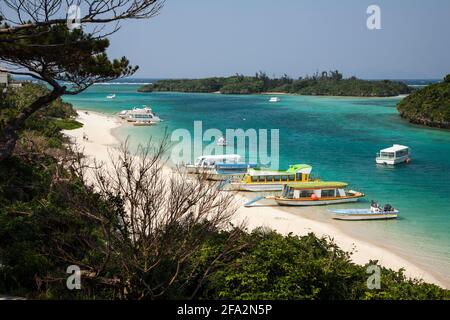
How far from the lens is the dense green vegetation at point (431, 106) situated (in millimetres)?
58906

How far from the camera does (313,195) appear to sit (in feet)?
78.8

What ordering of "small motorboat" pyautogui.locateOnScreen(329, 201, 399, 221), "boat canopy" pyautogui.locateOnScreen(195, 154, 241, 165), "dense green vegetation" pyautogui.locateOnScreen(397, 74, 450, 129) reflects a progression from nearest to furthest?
"small motorboat" pyautogui.locateOnScreen(329, 201, 399, 221), "boat canopy" pyautogui.locateOnScreen(195, 154, 241, 165), "dense green vegetation" pyautogui.locateOnScreen(397, 74, 450, 129)

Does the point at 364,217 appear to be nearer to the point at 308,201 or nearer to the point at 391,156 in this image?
the point at 308,201

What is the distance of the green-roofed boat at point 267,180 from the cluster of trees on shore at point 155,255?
1578 centimetres

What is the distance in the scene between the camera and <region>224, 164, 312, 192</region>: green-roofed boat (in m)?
27.0

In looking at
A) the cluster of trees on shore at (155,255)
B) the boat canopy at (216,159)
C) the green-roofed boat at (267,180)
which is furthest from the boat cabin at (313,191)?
the cluster of trees on shore at (155,255)

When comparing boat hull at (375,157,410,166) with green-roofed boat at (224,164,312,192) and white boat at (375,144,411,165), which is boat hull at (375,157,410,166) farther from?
green-roofed boat at (224,164,312,192)

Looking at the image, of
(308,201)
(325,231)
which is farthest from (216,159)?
(325,231)

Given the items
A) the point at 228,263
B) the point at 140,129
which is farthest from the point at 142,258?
the point at 140,129

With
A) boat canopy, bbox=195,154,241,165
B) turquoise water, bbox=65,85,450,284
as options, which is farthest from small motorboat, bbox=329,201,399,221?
boat canopy, bbox=195,154,241,165

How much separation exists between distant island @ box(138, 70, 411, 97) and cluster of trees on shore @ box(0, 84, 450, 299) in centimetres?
13963

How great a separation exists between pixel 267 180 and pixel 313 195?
162 inches

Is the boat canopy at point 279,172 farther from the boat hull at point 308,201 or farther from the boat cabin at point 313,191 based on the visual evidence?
the boat hull at point 308,201
